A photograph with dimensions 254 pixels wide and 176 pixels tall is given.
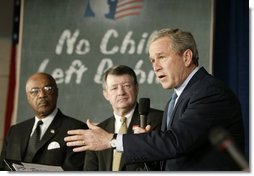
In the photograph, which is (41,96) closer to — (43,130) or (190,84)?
(43,130)

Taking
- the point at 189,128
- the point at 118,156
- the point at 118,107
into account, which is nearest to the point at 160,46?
the point at 189,128

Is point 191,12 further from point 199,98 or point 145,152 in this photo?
point 145,152

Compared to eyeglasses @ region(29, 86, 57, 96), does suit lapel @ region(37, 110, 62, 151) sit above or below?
below

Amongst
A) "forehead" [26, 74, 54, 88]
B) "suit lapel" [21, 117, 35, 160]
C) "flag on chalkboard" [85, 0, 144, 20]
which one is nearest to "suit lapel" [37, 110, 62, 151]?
"suit lapel" [21, 117, 35, 160]

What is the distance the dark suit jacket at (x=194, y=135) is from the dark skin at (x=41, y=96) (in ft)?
3.72

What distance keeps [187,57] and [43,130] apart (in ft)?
3.91

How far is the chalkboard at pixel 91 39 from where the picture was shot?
12.0 feet

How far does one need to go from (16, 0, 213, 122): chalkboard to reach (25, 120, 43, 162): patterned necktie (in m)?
0.09

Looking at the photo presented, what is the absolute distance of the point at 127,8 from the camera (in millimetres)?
3770

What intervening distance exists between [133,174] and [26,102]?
1.37m

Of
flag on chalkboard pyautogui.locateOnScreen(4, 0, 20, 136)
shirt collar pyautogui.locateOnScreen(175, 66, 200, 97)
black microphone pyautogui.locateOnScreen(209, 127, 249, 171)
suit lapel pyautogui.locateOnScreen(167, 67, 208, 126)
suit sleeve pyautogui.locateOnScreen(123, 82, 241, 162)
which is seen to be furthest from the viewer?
flag on chalkboard pyautogui.locateOnScreen(4, 0, 20, 136)

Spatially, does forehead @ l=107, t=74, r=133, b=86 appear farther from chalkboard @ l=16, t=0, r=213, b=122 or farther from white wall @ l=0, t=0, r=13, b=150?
white wall @ l=0, t=0, r=13, b=150

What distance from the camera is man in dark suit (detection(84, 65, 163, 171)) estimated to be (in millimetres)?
3512

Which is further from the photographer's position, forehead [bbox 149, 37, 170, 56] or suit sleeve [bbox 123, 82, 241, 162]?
forehead [bbox 149, 37, 170, 56]
